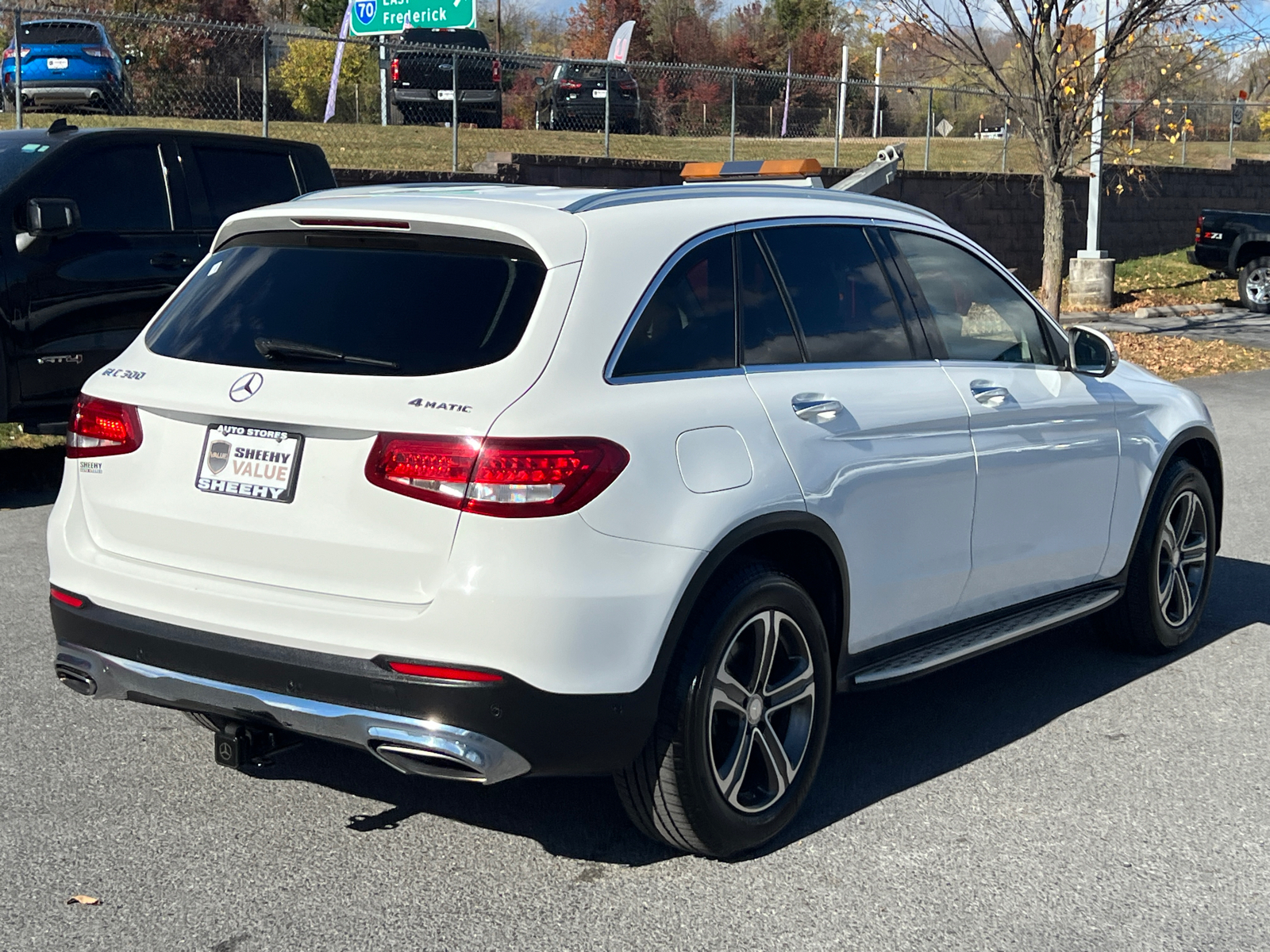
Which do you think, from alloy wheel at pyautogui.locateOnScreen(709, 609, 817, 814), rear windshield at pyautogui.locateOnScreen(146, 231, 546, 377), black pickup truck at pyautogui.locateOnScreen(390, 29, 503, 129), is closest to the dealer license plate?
rear windshield at pyautogui.locateOnScreen(146, 231, 546, 377)

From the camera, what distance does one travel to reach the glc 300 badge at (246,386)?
3934 millimetres

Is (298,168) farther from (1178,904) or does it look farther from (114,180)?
(1178,904)

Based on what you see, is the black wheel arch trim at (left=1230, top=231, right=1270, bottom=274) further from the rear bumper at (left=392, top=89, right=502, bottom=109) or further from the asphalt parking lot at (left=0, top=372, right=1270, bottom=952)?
the asphalt parking lot at (left=0, top=372, right=1270, bottom=952)

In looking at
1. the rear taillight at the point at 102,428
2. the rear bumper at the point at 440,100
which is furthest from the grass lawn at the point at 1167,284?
the rear taillight at the point at 102,428

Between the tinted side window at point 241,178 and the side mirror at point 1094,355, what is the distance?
6.05 metres

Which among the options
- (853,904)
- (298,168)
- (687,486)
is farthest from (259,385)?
(298,168)

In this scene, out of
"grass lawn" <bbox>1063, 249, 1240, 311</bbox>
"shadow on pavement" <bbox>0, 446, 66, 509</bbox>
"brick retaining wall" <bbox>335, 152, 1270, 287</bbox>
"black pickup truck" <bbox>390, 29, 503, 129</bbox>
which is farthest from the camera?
"grass lawn" <bbox>1063, 249, 1240, 311</bbox>

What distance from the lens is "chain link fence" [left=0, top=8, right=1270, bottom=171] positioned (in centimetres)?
1781

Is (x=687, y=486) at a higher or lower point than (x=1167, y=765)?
higher

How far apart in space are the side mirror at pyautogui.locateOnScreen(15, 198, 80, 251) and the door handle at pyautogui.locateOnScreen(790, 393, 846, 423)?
6016mm

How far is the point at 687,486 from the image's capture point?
391 cm

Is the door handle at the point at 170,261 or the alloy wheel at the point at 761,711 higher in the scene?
the door handle at the point at 170,261

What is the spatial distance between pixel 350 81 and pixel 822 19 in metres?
46.9

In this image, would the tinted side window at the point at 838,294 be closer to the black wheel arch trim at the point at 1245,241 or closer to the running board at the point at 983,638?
the running board at the point at 983,638
